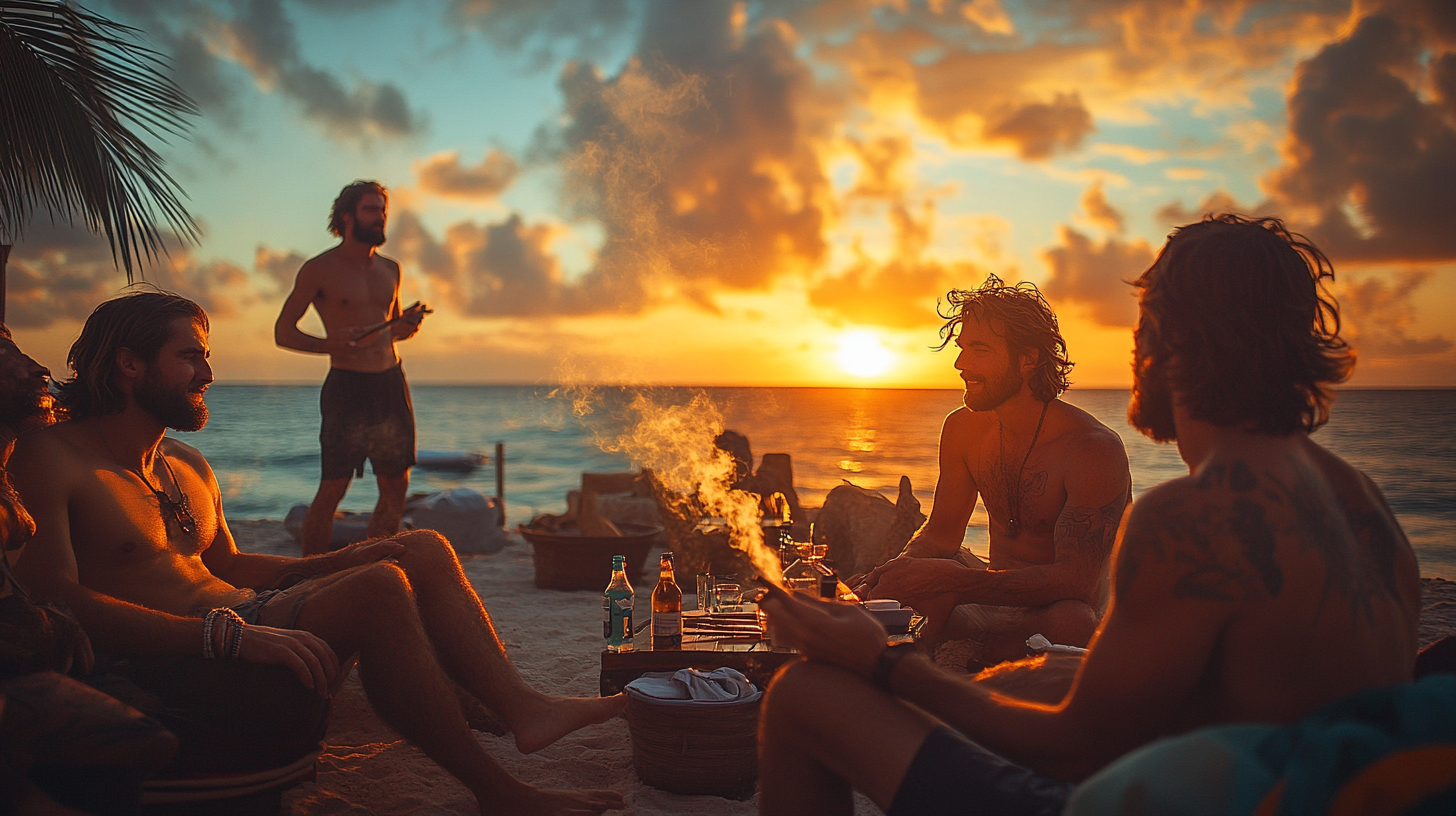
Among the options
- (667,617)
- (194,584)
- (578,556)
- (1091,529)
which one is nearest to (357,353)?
(578,556)

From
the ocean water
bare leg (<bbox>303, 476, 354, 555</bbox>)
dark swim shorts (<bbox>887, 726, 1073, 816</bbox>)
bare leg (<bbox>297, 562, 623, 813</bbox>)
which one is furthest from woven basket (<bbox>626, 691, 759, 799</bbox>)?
the ocean water

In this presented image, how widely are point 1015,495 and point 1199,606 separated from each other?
8.63ft

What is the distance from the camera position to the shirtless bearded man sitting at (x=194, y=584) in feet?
8.64

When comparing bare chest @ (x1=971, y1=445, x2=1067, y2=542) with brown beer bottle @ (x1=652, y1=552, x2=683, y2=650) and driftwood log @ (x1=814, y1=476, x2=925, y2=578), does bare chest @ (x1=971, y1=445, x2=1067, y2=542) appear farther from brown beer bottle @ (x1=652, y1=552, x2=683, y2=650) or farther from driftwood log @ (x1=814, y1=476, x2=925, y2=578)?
driftwood log @ (x1=814, y1=476, x2=925, y2=578)

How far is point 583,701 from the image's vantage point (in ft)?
10.5

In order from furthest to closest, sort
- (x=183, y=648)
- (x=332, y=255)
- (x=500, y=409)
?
(x=500, y=409) < (x=332, y=255) < (x=183, y=648)

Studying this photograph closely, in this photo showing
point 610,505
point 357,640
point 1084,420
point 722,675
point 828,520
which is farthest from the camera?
point 610,505

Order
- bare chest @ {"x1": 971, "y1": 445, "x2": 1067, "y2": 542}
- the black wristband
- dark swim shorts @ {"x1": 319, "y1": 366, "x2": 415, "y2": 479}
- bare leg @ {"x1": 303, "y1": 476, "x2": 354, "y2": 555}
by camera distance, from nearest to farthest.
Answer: the black wristband
bare chest @ {"x1": 971, "y1": 445, "x2": 1067, "y2": 542}
bare leg @ {"x1": 303, "y1": 476, "x2": 354, "y2": 555}
dark swim shorts @ {"x1": 319, "y1": 366, "x2": 415, "y2": 479}

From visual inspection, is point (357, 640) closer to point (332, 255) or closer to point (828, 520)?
point (332, 255)

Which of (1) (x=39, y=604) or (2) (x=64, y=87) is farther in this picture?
(2) (x=64, y=87)

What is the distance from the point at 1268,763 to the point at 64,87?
726 centimetres

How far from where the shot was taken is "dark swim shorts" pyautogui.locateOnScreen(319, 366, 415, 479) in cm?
577

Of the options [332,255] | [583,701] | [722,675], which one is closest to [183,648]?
[583,701]

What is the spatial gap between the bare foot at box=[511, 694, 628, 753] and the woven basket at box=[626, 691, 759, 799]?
236mm
